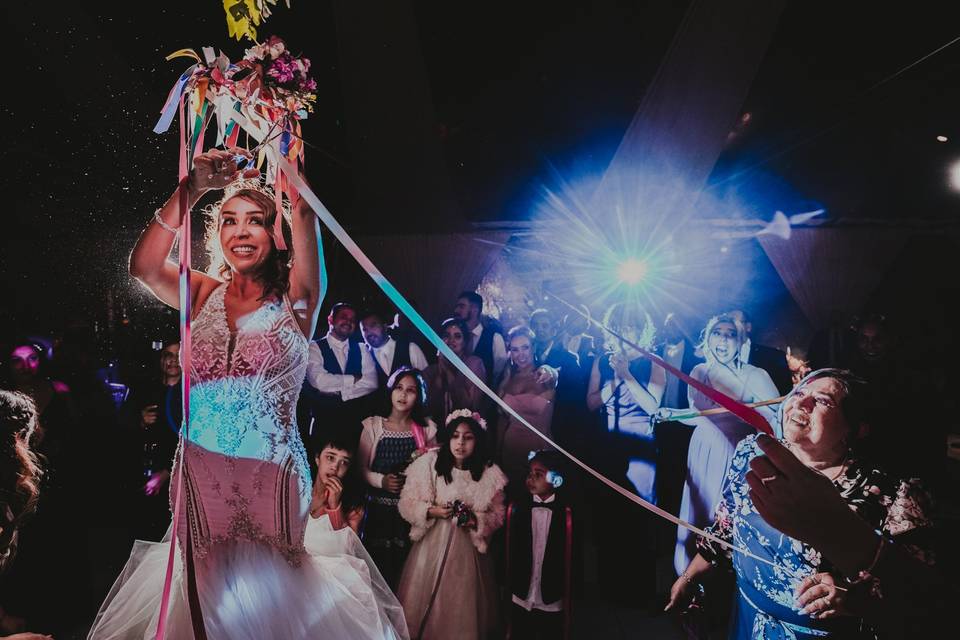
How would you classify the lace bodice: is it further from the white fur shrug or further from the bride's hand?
the white fur shrug

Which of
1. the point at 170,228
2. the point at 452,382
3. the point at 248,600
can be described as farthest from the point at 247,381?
the point at 452,382

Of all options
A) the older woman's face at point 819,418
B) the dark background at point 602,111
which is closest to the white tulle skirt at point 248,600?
the older woman's face at point 819,418

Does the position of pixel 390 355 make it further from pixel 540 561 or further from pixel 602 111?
pixel 602 111

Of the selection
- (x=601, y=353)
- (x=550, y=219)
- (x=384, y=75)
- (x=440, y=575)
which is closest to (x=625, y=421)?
(x=601, y=353)

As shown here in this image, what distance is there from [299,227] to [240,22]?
707mm

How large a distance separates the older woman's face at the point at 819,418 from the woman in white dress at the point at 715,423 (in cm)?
222

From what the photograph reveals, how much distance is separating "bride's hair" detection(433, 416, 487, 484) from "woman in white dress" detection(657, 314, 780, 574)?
141cm

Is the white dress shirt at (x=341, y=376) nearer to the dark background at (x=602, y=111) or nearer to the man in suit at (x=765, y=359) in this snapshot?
the dark background at (x=602, y=111)

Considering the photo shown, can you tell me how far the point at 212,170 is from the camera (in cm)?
184

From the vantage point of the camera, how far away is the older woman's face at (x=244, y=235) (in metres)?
2.09

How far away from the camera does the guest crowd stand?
1965mm

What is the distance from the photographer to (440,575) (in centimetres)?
333

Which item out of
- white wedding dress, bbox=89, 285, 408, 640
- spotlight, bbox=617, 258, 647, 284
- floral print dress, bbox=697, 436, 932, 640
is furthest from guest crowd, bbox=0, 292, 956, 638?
spotlight, bbox=617, 258, 647, 284

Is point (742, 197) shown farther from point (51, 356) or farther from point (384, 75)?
point (51, 356)
